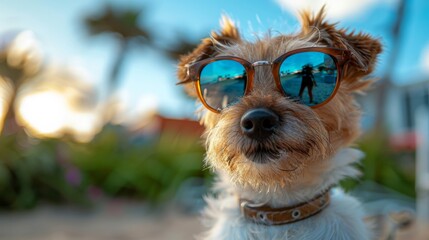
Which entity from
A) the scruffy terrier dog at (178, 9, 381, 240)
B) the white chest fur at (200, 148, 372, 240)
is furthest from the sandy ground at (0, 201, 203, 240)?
the scruffy terrier dog at (178, 9, 381, 240)

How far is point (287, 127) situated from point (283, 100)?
13cm

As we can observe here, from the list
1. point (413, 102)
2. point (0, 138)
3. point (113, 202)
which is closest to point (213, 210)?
point (113, 202)

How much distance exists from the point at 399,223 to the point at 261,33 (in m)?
1.20

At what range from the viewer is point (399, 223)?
2.00m

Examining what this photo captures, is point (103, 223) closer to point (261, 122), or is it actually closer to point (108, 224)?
point (108, 224)

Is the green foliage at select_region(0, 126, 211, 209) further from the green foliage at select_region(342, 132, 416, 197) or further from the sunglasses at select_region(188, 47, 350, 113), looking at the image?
the sunglasses at select_region(188, 47, 350, 113)

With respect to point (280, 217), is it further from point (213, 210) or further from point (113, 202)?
point (113, 202)

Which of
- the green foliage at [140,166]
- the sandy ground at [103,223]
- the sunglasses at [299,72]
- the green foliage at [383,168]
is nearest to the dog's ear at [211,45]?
the sunglasses at [299,72]

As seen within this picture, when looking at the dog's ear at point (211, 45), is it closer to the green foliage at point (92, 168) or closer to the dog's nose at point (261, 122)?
the dog's nose at point (261, 122)

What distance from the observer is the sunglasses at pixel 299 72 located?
157 cm

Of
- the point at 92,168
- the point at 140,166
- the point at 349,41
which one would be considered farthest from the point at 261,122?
the point at 92,168

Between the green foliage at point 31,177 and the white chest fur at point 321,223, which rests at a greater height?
the green foliage at point 31,177

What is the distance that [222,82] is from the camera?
5.66ft

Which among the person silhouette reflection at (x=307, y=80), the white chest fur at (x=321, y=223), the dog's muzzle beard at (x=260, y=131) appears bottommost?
the white chest fur at (x=321, y=223)
